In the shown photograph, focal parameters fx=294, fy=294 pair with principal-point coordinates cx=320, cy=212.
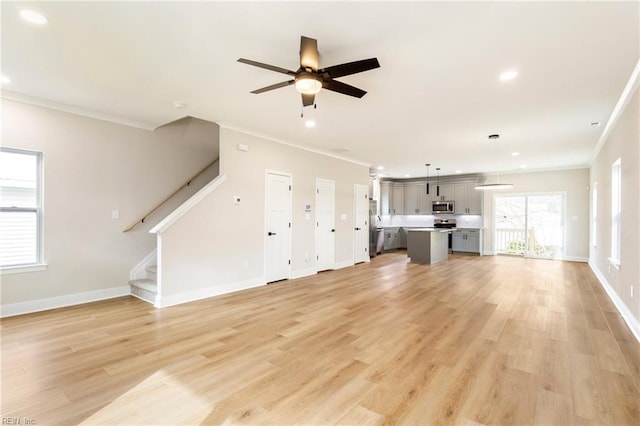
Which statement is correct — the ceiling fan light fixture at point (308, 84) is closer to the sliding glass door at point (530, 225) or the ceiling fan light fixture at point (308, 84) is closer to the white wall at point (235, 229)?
the white wall at point (235, 229)

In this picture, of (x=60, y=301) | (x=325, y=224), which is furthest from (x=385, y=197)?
(x=60, y=301)

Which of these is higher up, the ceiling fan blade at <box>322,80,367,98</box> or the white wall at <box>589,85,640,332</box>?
the ceiling fan blade at <box>322,80,367,98</box>

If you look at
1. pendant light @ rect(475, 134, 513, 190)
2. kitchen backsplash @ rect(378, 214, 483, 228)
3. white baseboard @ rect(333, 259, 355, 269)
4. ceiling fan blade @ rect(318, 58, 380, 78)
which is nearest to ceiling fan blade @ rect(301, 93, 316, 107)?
ceiling fan blade @ rect(318, 58, 380, 78)

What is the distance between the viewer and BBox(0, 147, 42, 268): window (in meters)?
3.81

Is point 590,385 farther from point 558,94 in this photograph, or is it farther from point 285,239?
point 285,239

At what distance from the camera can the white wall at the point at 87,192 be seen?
12.9ft

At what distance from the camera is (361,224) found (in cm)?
817

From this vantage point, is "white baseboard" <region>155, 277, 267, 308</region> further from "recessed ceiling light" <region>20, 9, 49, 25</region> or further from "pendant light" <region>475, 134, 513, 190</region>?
"pendant light" <region>475, 134, 513, 190</region>

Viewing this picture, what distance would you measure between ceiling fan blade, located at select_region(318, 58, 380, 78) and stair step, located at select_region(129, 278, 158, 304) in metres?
3.87

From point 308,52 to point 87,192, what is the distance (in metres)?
4.13

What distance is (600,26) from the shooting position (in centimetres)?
231

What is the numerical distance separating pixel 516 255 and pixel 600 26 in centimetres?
894

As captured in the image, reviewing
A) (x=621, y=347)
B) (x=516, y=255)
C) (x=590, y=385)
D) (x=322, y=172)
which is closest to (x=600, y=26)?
(x=590, y=385)

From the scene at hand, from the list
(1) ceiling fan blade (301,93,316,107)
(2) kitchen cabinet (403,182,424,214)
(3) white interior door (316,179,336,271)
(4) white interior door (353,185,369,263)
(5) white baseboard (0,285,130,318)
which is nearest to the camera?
(1) ceiling fan blade (301,93,316,107)
